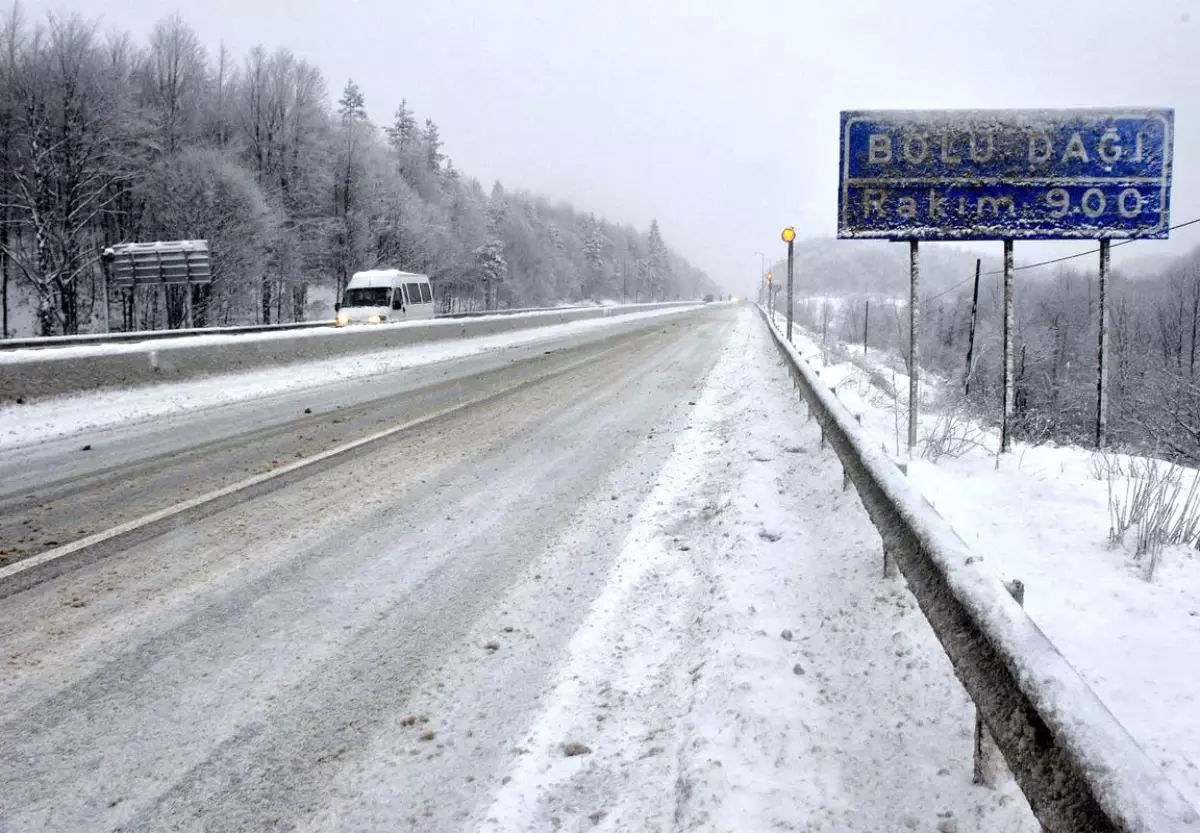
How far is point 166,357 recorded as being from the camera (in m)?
13.2

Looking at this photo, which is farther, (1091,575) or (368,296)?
(368,296)

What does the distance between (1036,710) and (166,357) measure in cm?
1445

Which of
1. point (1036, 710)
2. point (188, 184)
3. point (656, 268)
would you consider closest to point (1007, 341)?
point (1036, 710)

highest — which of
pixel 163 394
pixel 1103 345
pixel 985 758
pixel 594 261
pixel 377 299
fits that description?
pixel 594 261

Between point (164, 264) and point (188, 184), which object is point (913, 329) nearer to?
point (164, 264)

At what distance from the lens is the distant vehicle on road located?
26281mm

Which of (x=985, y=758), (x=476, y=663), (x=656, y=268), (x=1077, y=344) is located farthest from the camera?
(x=656, y=268)

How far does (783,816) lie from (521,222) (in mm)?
107329

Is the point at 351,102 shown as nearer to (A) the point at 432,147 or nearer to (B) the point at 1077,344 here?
(A) the point at 432,147

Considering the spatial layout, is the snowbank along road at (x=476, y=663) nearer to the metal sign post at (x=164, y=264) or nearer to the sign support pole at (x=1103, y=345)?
the sign support pole at (x=1103, y=345)

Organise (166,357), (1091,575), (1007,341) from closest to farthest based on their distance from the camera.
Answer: (1091,575) → (1007,341) → (166,357)

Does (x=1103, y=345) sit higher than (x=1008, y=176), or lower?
lower

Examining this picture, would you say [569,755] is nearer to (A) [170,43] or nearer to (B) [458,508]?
(B) [458,508]

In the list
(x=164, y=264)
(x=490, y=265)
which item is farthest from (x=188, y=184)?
(x=490, y=265)
